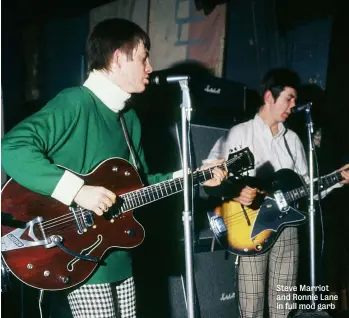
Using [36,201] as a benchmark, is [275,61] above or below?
above

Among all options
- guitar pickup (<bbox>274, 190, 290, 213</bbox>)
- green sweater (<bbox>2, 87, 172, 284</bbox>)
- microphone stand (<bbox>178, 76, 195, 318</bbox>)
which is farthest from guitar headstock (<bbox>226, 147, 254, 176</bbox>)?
guitar pickup (<bbox>274, 190, 290, 213</bbox>)

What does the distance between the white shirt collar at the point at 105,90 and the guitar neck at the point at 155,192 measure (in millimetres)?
381

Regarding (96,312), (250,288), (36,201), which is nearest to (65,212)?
(36,201)

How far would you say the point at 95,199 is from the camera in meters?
1.47

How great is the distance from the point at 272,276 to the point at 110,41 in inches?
64.8

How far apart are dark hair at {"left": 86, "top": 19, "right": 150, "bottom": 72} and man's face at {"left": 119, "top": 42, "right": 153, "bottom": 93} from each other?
21 mm

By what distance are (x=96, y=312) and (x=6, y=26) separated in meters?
1.67

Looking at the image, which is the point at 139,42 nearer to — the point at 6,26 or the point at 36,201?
the point at 36,201

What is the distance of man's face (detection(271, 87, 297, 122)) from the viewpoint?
266cm

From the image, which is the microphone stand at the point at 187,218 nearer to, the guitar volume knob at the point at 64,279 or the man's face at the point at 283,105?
the guitar volume knob at the point at 64,279

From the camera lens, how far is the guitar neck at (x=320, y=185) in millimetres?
2539

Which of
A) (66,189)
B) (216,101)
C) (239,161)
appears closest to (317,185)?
(216,101)

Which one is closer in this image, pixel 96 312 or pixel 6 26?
pixel 96 312

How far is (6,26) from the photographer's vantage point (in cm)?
230
